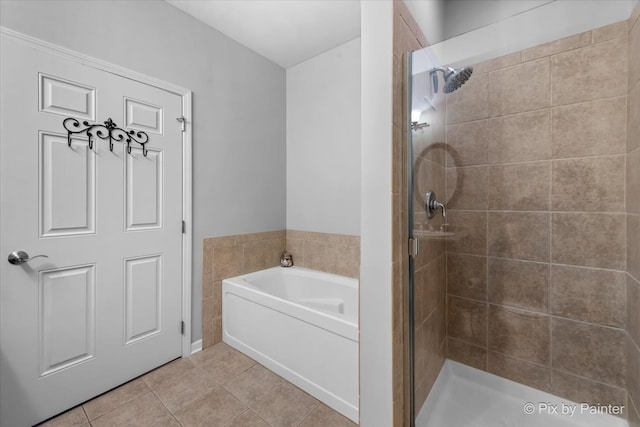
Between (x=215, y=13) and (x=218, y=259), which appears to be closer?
(x=215, y=13)

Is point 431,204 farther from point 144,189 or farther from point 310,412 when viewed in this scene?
point 144,189

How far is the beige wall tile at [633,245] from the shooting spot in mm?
1207

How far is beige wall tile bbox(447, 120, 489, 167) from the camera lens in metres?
1.69

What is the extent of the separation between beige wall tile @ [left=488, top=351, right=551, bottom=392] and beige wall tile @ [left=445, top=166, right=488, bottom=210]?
95cm

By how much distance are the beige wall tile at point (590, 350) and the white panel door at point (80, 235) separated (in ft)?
8.20

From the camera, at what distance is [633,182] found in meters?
1.26

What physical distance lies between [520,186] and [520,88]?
0.58 meters

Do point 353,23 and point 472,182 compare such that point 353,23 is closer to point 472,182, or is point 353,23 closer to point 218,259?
point 472,182

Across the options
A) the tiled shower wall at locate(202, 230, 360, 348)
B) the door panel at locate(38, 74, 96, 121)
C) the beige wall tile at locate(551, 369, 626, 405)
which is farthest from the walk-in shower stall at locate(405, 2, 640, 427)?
the door panel at locate(38, 74, 96, 121)

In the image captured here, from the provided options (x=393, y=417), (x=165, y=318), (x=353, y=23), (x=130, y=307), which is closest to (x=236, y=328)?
(x=165, y=318)

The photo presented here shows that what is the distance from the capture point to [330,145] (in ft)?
8.43

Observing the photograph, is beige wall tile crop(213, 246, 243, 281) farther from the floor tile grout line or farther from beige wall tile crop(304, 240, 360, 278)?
the floor tile grout line

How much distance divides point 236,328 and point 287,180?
1.53m

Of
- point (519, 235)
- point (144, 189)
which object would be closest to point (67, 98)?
point (144, 189)
